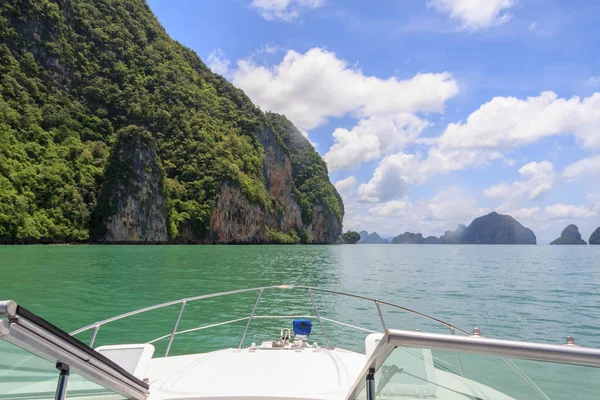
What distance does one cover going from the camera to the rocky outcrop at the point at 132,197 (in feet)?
209

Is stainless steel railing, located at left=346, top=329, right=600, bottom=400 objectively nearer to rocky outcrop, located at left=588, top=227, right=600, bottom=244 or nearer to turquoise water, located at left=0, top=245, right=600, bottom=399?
turquoise water, located at left=0, top=245, right=600, bottom=399

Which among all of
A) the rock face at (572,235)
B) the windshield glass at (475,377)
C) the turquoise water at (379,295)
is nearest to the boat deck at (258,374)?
the windshield glass at (475,377)

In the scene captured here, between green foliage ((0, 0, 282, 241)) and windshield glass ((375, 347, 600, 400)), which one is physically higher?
green foliage ((0, 0, 282, 241))

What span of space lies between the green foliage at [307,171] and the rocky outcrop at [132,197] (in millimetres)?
55483

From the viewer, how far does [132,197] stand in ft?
219

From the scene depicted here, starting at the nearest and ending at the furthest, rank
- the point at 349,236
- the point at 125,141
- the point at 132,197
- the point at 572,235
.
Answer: the point at 132,197 → the point at 125,141 → the point at 349,236 → the point at 572,235

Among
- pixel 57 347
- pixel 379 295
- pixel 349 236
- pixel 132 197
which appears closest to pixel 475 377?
pixel 57 347

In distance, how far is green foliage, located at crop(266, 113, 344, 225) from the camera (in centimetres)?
12838

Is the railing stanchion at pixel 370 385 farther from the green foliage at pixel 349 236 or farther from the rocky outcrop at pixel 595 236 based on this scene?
the rocky outcrop at pixel 595 236

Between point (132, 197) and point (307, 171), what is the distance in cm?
7608

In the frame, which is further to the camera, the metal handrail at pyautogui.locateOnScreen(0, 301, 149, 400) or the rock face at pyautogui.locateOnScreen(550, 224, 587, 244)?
the rock face at pyautogui.locateOnScreen(550, 224, 587, 244)

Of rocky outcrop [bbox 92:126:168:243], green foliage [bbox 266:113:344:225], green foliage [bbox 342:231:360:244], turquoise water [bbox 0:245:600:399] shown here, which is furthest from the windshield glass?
green foliage [bbox 342:231:360:244]

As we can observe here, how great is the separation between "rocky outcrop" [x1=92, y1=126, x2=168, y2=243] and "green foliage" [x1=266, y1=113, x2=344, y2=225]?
55483 millimetres

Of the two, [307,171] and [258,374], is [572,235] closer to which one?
[307,171]
